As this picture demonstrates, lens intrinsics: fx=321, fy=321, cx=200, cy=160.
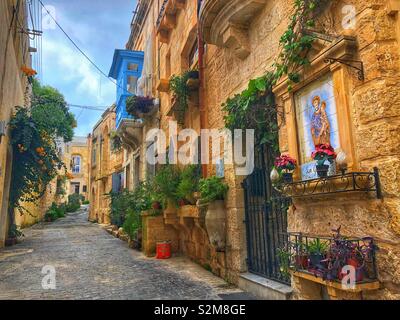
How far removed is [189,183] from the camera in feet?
20.8

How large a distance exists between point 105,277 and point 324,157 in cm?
418

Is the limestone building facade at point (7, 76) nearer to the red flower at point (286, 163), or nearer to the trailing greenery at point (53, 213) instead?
the red flower at point (286, 163)

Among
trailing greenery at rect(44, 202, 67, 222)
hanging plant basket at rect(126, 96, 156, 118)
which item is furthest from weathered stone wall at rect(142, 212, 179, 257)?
trailing greenery at rect(44, 202, 67, 222)

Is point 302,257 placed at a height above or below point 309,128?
below

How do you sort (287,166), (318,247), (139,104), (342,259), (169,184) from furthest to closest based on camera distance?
1. (139,104)
2. (169,184)
3. (287,166)
4. (318,247)
5. (342,259)

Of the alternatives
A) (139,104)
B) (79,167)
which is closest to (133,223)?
(139,104)

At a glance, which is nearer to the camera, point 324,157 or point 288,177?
point 324,157

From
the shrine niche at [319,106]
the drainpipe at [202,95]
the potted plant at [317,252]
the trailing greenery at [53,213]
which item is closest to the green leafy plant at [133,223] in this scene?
the drainpipe at [202,95]

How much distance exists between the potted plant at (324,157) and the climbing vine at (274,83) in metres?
0.89

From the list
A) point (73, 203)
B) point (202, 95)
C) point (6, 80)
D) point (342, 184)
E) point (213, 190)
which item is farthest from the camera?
point (73, 203)

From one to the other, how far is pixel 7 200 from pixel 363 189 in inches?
376

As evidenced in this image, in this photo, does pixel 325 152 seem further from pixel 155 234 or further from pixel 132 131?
pixel 132 131
